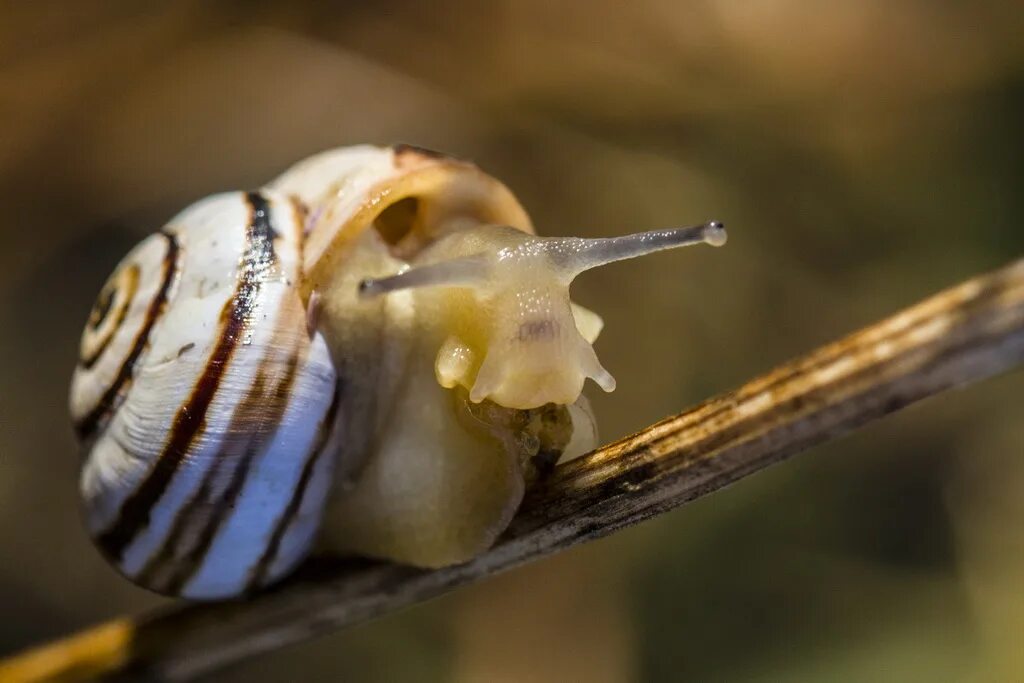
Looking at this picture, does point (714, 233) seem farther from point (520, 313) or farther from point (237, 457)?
point (237, 457)

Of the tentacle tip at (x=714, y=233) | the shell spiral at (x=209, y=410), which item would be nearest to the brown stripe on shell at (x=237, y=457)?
the shell spiral at (x=209, y=410)

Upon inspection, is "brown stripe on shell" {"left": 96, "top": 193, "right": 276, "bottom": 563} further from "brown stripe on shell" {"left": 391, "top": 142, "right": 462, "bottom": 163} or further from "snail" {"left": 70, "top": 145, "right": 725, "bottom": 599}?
"brown stripe on shell" {"left": 391, "top": 142, "right": 462, "bottom": 163}

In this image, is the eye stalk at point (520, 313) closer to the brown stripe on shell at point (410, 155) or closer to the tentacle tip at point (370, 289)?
the tentacle tip at point (370, 289)

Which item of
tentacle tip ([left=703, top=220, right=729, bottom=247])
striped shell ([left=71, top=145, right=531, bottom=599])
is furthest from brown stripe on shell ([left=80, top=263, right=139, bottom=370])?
tentacle tip ([left=703, top=220, right=729, bottom=247])

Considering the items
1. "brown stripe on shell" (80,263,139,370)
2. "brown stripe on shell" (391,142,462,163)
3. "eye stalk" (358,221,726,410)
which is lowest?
"eye stalk" (358,221,726,410)

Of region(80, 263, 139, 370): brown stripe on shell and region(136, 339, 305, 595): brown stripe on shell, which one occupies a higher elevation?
region(80, 263, 139, 370): brown stripe on shell

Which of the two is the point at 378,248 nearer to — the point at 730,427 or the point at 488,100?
the point at 730,427
